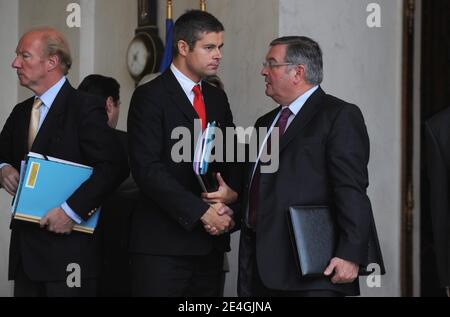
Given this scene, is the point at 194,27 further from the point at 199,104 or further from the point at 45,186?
the point at 45,186

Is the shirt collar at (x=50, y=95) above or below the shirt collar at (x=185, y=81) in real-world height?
below

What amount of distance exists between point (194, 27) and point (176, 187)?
0.74 metres

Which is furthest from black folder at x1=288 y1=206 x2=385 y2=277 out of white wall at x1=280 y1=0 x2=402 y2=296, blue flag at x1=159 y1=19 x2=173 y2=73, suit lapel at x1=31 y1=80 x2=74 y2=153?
Answer: blue flag at x1=159 y1=19 x2=173 y2=73

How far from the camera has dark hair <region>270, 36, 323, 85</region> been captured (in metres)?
3.52

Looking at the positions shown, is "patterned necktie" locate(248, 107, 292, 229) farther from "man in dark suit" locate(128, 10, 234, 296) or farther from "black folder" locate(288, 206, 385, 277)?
"black folder" locate(288, 206, 385, 277)

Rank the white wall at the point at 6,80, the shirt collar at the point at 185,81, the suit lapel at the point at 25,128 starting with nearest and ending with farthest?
the shirt collar at the point at 185,81 < the suit lapel at the point at 25,128 < the white wall at the point at 6,80

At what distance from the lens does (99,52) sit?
7320mm

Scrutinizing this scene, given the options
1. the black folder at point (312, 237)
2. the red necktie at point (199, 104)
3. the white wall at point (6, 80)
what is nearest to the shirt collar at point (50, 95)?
the red necktie at point (199, 104)

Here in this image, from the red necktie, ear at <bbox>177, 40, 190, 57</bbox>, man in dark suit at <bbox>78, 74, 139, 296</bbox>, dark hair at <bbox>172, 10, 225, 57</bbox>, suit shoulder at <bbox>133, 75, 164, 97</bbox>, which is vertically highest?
dark hair at <bbox>172, 10, 225, 57</bbox>

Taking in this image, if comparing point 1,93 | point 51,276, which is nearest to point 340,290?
point 51,276

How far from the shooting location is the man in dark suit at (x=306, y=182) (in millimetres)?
3289

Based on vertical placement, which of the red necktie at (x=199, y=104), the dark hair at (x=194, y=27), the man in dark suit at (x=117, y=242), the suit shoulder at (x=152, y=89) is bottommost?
the man in dark suit at (x=117, y=242)

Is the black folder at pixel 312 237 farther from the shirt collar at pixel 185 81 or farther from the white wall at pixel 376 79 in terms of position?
the white wall at pixel 376 79

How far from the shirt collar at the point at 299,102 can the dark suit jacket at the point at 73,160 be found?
85 cm
